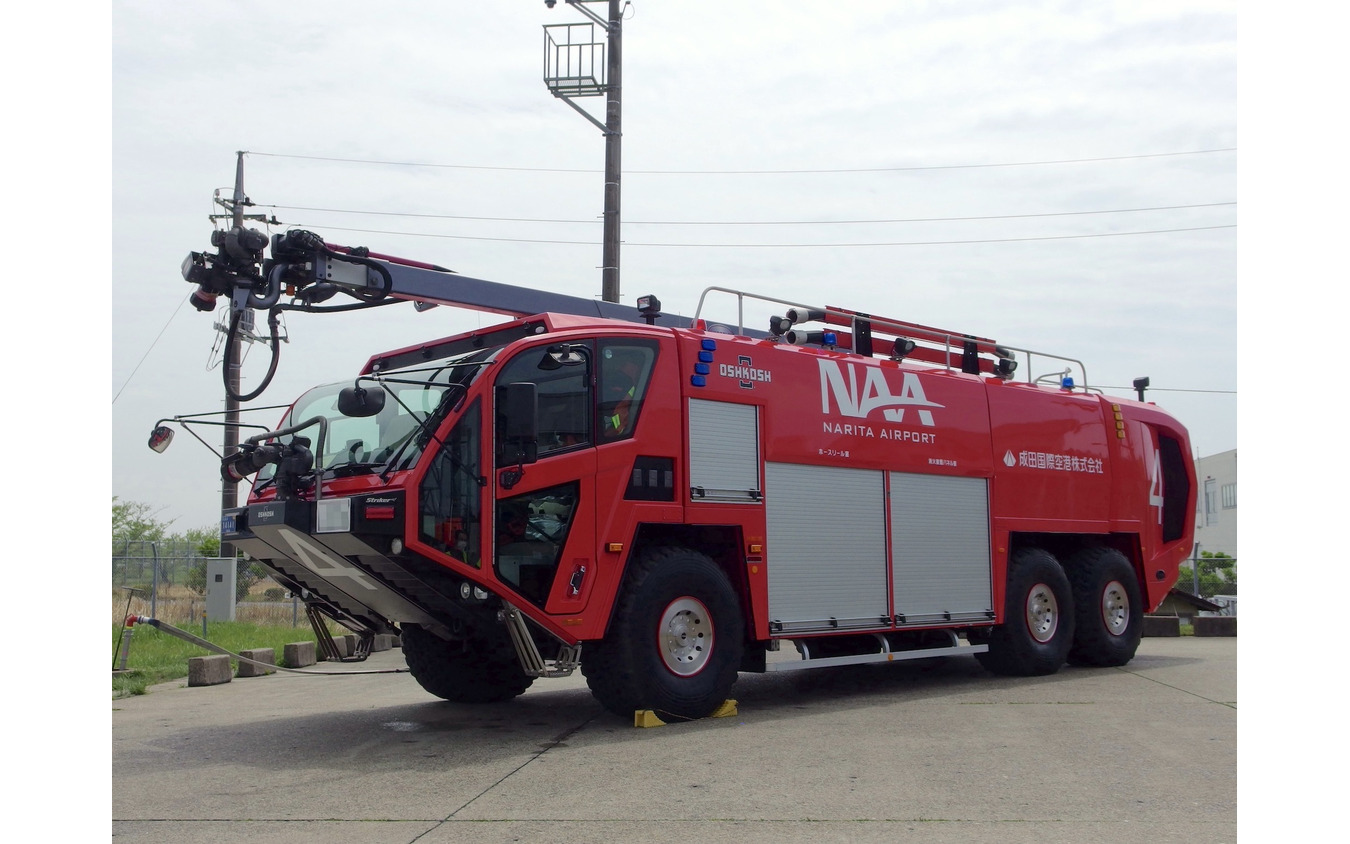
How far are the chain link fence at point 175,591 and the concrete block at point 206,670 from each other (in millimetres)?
6894

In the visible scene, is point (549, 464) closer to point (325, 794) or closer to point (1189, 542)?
point (325, 794)

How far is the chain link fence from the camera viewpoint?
70.7 feet

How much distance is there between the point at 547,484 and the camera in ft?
27.8

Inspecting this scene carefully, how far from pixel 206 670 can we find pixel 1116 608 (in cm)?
1036

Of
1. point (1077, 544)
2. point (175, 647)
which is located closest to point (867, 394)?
point (1077, 544)

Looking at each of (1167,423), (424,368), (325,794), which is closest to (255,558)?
(424,368)

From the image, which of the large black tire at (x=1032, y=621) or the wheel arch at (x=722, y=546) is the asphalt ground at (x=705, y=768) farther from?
the wheel arch at (x=722, y=546)

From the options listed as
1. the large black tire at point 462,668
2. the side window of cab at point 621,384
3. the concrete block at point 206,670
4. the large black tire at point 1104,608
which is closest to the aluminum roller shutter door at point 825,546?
the side window of cab at point 621,384

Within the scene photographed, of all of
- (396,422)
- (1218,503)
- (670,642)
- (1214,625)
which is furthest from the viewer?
(1218,503)

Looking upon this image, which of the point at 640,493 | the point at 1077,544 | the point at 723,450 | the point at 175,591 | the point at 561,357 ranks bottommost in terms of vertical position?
the point at 175,591

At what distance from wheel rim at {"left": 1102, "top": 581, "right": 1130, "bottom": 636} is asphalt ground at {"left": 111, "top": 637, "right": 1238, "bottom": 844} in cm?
162

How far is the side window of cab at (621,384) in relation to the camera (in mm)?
8922

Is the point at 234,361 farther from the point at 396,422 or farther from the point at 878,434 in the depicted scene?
the point at 878,434

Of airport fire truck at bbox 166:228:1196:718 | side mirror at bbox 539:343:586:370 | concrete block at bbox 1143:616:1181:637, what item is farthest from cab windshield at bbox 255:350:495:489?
concrete block at bbox 1143:616:1181:637
